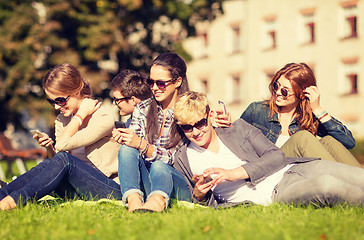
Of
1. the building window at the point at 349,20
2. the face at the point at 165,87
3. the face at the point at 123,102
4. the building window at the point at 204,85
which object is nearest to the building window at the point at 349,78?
the building window at the point at 349,20

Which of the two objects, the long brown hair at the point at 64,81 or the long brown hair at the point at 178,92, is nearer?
the long brown hair at the point at 178,92

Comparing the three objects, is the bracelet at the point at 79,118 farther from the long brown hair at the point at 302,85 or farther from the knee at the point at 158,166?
the long brown hair at the point at 302,85

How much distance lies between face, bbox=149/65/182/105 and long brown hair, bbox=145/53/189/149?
48 mm

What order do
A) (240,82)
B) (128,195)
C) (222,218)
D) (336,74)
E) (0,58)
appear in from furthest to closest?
(240,82) → (336,74) → (0,58) → (128,195) → (222,218)

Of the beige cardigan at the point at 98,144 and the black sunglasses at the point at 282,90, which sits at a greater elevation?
the black sunglasses at the point at 282,90

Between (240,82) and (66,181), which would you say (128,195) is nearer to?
(66,181)

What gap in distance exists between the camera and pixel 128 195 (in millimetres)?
5020

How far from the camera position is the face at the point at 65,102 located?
5953 millimetres

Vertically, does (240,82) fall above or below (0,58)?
below

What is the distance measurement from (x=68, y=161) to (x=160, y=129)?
1039mm

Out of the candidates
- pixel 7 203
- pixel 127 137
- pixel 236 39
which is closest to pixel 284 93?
pixel 127 137

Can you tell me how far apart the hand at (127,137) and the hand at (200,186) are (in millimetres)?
642

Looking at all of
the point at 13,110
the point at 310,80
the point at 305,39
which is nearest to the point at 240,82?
the point at 305,39

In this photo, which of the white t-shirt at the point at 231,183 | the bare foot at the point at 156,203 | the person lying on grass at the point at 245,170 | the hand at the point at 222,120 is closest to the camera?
the bare foot at the point at 156,203
